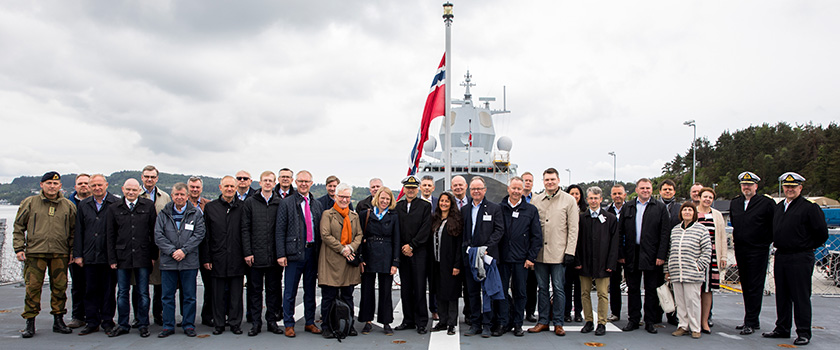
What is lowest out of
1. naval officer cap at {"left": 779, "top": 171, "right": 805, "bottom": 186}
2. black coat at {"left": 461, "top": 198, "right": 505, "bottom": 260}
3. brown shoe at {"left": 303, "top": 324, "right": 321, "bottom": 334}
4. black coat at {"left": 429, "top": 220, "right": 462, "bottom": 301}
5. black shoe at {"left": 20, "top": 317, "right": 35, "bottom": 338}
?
brown shoe at {"left": 303, "top": 324, "right": 321, "bottom": 334}

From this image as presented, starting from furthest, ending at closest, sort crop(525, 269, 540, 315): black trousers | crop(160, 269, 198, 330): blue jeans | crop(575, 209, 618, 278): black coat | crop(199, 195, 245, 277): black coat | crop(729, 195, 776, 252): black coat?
crop(525, 269, 540, 315): black trousers < crop(729, 195, 776, 252): black coat < crop(575, 209, 618, 278): black coat < crop(199, 195, 245, 277): black coat < crop(160, 269, 198, 330): blue jeans

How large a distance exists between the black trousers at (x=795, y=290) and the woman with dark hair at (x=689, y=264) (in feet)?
2.82

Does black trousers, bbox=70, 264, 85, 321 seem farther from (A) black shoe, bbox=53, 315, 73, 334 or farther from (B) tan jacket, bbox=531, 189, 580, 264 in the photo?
(B) tan jacket, bbox=531, 189, 580, 264

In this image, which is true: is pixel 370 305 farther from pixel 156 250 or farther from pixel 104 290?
pixel 104 290

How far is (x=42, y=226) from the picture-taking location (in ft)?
18.0

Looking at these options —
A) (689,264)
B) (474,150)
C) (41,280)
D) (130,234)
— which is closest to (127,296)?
(130,234)

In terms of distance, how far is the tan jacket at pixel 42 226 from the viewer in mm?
5449

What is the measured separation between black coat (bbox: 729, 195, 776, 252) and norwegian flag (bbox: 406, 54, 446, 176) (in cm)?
615

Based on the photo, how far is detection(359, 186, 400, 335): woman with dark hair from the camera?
5582mm

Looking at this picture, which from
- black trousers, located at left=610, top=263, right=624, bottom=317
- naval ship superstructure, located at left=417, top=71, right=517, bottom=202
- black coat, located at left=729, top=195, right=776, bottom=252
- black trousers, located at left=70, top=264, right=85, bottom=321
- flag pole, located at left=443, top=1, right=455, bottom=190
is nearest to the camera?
black coat, located at left=729, top=195, right=776, bottom=252

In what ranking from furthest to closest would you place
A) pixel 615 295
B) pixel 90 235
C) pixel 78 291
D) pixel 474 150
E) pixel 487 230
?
pixel 474 150
pixel 615 295
pixel 78 291
pixel 90 235
pixel 487 230

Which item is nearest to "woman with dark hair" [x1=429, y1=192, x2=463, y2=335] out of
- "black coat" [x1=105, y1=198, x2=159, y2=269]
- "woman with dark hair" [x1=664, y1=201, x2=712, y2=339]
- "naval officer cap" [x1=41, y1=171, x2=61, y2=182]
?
"woman with dark hair" [x1=664, y1=201, x2=712, y2=339]

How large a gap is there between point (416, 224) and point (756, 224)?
398cm

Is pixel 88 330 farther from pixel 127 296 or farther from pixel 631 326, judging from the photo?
pixel 631 326
